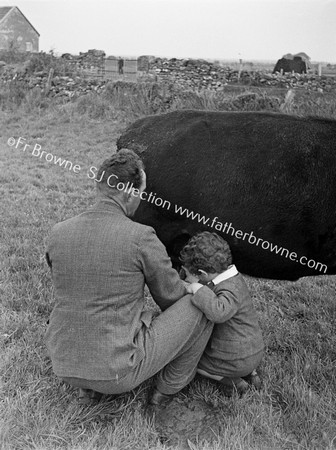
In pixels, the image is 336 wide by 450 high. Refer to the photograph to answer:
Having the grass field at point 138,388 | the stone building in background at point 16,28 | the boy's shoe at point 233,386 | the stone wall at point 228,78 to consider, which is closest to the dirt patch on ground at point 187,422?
the grass field at point 138,388

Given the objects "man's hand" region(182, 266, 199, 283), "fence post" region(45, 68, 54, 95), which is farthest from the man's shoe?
"fence post" region(45, 68, 54, 95)

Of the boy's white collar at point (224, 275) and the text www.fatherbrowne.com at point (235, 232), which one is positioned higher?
the text www.fatherbrowne.com at point (235, 232)

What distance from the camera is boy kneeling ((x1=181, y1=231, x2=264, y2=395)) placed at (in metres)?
3.20

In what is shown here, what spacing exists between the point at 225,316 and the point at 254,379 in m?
0.67

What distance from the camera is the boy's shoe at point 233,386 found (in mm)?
3363

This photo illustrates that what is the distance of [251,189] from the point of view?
12.0 ft

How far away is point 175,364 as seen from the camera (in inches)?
126

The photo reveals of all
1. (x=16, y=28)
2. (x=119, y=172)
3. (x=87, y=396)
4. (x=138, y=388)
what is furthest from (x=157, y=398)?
(x=16, y=28)

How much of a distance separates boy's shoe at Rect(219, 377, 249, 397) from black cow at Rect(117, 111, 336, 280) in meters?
0.89

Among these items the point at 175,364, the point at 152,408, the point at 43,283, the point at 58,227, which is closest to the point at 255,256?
the point at 175,364

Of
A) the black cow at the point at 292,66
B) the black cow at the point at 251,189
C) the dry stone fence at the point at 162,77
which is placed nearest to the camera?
the black cow at the point at 251,189

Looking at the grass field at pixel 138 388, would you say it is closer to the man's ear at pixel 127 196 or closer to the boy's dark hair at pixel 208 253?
the boy's dark hair at pixel 208 253

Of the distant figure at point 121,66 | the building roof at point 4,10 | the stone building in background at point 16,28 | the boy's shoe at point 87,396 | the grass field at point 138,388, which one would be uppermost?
the building roof at point 4,10

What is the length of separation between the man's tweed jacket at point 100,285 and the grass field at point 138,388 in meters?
0.36
